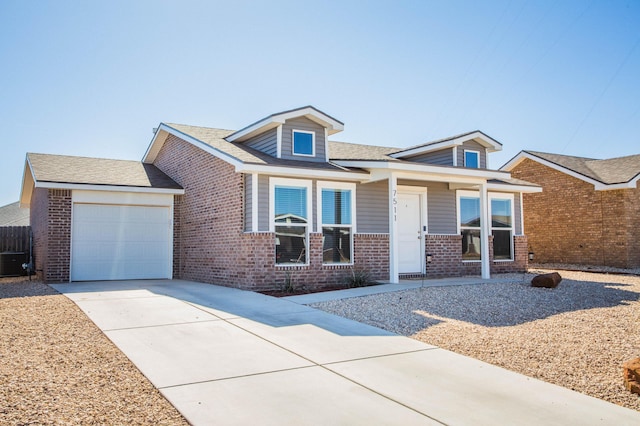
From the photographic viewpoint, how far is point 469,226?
49.5ft

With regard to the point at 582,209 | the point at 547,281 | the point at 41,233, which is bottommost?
the point at 547,281

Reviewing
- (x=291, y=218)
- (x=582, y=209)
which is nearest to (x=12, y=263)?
(x=291, y=218)

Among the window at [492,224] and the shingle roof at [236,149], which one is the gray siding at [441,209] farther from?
the shingle roof at [236,149]

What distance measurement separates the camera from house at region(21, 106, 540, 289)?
38.6 feet

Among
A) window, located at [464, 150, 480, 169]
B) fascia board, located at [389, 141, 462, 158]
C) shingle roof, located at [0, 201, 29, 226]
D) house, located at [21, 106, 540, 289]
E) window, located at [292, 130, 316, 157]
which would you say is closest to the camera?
house, located at [21, 106, 540, 289]

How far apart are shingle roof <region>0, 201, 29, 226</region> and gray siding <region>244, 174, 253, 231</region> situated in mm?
25368

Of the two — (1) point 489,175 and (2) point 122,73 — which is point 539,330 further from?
(2) point 122,73

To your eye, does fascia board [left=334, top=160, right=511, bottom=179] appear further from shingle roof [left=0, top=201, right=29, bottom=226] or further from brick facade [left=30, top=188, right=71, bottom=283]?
shingle roof [left=0, top=201, right=29, bottom=226]

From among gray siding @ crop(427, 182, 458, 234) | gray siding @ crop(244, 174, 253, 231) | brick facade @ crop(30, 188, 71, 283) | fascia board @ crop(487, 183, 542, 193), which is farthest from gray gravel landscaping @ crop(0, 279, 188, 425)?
fascia board @ crop(487, 183, 542, 193)

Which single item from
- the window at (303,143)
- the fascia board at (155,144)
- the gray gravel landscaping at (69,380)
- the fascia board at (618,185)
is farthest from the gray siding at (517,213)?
the gray gravel landscaping at (69,380)

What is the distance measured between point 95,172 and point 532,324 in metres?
12.7

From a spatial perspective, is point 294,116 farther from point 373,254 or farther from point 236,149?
point 373,254

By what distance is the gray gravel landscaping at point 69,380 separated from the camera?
3916 mm

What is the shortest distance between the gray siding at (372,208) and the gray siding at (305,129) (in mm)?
1457
